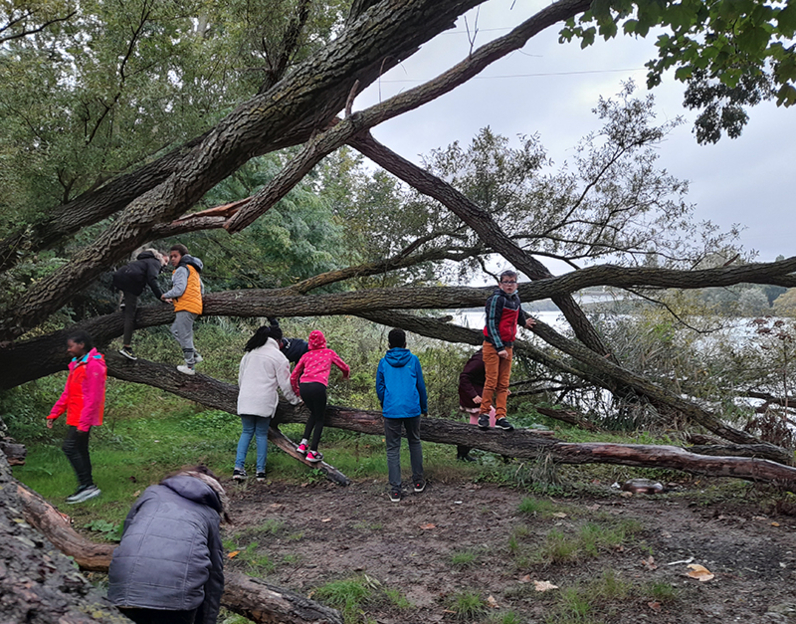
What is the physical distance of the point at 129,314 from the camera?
765cm

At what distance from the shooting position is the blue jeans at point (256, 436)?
7.32 metres

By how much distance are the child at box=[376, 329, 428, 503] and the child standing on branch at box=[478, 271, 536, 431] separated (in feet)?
2.93

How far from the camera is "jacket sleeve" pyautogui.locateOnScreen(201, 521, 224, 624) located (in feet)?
8.74

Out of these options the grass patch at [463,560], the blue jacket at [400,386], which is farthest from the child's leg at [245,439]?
the grass patch at [463,560]

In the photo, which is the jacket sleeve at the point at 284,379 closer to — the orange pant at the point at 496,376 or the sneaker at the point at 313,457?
the sneaker at the point at 313,457

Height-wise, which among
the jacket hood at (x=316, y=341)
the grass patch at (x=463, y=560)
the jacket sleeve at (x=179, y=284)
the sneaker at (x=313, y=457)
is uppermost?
the jacket sleeve at (x=179, y=284)

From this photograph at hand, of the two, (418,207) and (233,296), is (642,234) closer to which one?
(418,207)

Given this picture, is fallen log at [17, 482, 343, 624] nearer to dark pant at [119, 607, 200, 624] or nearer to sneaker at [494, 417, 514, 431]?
dark pant at [119, 607, 200, 624]

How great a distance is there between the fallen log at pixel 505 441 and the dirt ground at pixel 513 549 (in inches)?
15.9

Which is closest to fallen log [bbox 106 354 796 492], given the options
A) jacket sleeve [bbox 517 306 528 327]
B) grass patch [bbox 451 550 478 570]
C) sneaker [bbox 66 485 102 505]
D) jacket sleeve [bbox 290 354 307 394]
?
jacket sleeve [bbox 290 354 307 394]

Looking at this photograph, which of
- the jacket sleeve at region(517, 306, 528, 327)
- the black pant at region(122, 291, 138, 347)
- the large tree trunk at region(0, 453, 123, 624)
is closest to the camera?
Answer: the large tree trunk at region(0, 453, 123, 624)

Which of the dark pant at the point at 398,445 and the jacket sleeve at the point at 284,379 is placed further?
the jacket sleeve at the point at 284,379

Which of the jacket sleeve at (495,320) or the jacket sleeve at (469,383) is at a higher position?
the jacket sleeve at (495,320)

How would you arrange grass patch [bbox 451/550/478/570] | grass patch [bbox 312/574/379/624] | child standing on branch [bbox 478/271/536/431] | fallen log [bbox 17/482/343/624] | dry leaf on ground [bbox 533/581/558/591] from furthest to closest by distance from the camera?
1. child standing on branch [bbox 478/271/536/431]
2. grass patch [bbox 451/550/478/570]
3. dry leaf on ground [bbox 533/581/558/591]
4. grass patch [bbox 312/574/379/624]
5. fallen log [bbox 17/482/343/624]
